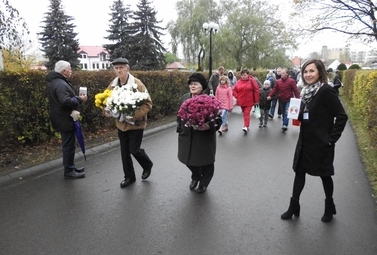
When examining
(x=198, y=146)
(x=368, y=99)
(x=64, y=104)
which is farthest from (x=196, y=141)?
(x=368, y=99)

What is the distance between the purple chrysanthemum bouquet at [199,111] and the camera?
3.77m

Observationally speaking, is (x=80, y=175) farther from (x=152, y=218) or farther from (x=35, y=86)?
(x=35, y=86)

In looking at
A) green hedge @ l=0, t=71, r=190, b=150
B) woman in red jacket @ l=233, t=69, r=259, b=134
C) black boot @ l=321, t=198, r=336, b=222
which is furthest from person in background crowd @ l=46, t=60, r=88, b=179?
woman in red jacket @ l=233, t=69, r=259, b=134

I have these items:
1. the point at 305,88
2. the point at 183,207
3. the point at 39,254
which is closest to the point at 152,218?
the point at 183,207

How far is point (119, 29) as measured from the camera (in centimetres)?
4050

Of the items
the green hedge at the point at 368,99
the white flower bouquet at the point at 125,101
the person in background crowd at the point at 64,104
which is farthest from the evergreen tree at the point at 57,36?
the white flower bouquet at the point at 125,101

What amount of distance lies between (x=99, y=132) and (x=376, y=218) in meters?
6.87

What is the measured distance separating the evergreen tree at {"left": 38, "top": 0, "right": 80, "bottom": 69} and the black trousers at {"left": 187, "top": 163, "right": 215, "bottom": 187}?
35.0 meters

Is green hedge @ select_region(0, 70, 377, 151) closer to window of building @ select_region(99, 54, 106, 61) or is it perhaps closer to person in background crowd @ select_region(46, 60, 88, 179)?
person in background crowd @ select_region(46, 60, 88, 179)

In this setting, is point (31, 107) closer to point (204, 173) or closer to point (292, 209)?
point (204, 173)

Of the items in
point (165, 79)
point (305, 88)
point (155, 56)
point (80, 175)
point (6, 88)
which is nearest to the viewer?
point (305, 88)

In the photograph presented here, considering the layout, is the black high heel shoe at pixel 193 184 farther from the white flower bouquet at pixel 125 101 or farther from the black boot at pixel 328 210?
the black boot at pixel 328 210

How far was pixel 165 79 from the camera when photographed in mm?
11156

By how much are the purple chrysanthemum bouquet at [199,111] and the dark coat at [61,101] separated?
1918mm
